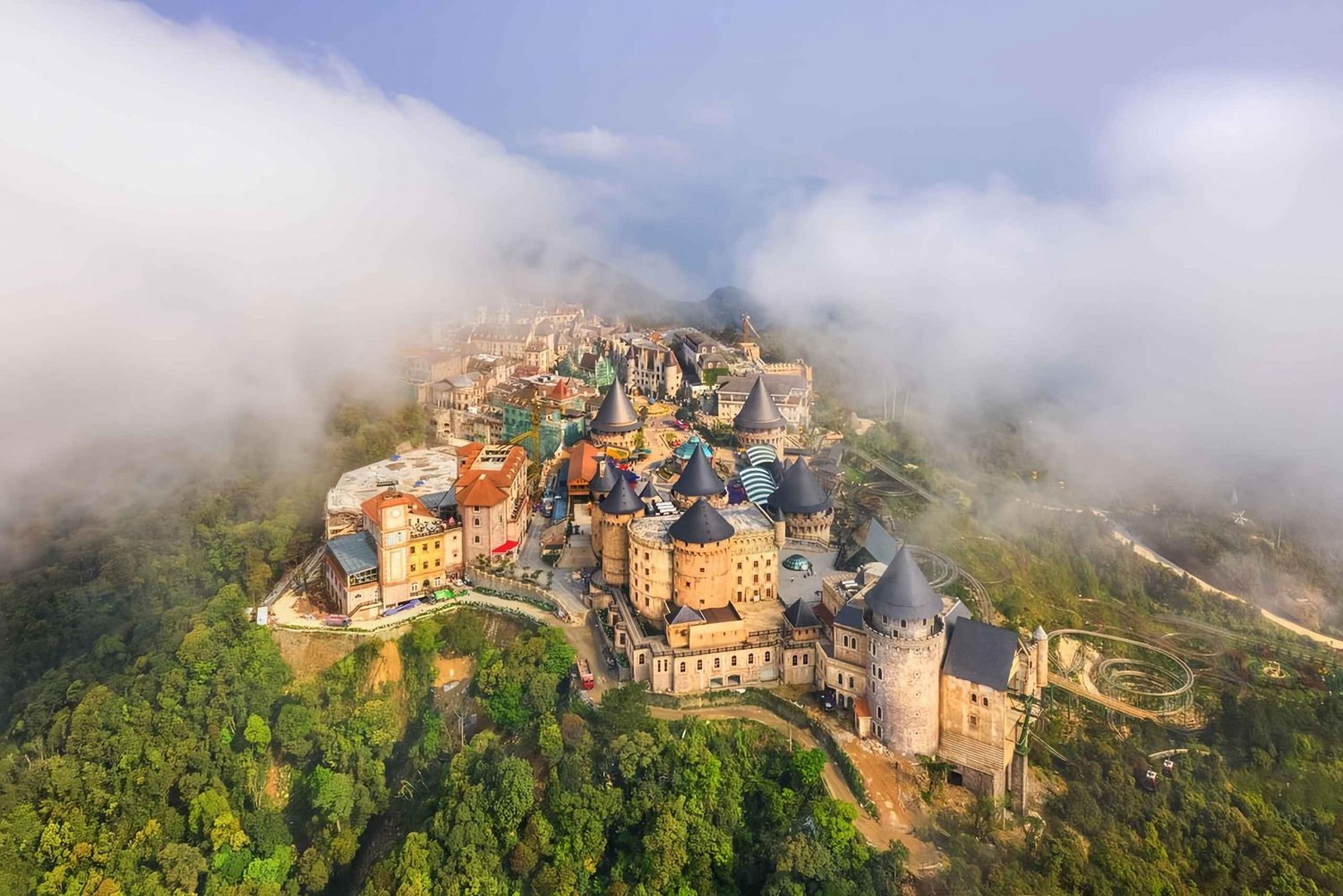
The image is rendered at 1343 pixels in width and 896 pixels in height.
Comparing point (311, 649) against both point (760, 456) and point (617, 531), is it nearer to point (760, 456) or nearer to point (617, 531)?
point (617, 531)

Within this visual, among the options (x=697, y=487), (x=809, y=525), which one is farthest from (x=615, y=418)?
(x=809, y=525)

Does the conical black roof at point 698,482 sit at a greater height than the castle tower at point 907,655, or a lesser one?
greater

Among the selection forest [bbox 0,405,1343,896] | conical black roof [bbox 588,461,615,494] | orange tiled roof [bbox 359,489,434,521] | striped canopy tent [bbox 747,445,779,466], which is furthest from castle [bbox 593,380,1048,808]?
striped canopy tent [bbox 747,445,779,466]

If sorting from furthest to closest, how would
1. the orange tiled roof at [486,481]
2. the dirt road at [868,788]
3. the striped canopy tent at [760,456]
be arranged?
the striped canopy tent at [760,456] < the orange tiled roof at [486,481] < the dirt road at [868,788]

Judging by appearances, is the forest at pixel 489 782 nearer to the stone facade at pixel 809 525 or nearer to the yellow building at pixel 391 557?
the yellow building at pixel 391 557

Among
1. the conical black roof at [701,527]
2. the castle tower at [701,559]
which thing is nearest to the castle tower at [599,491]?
the conical black roof at [701,527]

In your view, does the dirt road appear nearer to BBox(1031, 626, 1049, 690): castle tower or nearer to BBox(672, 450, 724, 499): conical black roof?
BBox(1031, 626, 1049, 690): castle tower
